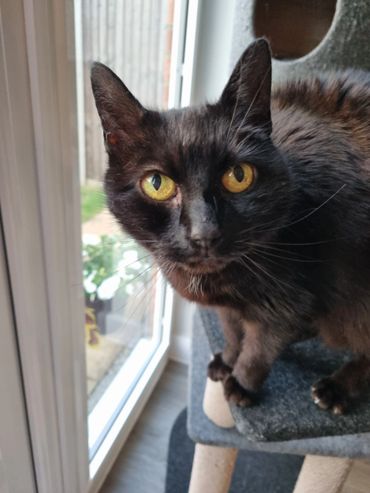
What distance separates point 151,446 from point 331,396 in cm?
74

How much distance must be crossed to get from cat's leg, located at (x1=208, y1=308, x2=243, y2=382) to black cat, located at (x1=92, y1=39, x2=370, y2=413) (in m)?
0.03

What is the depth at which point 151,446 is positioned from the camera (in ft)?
4.16

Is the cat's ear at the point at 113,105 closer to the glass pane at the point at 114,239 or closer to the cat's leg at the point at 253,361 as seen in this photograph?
the glass pane at the point at 114,239

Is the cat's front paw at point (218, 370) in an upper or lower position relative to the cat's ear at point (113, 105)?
lower

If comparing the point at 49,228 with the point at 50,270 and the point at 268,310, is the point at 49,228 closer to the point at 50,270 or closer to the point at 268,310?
the point at 50,270

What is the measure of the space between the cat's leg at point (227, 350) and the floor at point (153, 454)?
1.72 ft

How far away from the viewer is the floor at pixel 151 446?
1171 millimetres

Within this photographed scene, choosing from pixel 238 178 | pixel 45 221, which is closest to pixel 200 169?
pixel 238 178

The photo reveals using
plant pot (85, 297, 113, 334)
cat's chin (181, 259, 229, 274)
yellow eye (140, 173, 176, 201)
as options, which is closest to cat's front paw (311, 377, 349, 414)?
cat's chin (181, 259, 229, 274)

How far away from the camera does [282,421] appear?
67 cm

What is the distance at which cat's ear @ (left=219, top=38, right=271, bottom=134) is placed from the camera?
52 centimetres

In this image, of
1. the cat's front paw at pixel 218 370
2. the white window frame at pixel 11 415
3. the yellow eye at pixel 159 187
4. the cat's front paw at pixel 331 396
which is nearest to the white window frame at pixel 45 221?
the white window frame at pixel 11 415

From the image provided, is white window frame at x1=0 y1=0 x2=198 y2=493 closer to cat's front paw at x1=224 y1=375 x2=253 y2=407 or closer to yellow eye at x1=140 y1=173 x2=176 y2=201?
yellow eye at x1=140 y1=173 x2=176 y2=201

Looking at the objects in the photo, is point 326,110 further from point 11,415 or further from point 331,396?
point 11,415
